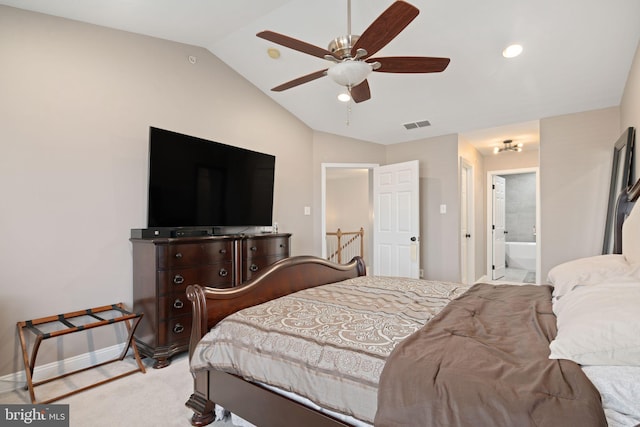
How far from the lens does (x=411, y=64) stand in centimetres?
226

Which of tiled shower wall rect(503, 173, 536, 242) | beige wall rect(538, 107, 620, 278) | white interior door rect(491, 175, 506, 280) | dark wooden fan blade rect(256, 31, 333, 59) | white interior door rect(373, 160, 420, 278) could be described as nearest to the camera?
dark wooden fan blade rect(256, 31, 333, 59)

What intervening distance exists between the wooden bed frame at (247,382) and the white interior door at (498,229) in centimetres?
385

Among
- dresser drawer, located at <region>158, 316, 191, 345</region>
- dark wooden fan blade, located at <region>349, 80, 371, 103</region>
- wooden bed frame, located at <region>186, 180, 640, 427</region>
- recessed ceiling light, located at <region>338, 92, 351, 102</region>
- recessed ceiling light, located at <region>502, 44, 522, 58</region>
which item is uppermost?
recessed ceiling light, located at <region>502, 44, 522, 58</region>

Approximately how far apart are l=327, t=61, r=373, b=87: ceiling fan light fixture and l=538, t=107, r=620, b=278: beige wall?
10.4 feet

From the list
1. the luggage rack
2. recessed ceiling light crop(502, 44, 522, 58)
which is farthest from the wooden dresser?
recessed ceiling light crop(502, 44, 522, 58)

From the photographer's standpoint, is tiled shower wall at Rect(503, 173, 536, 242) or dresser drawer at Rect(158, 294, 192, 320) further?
tiled shower wall at Rect(503, 173, 536, 242)

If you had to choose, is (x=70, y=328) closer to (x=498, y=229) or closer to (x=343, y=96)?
(x=343, y=96)

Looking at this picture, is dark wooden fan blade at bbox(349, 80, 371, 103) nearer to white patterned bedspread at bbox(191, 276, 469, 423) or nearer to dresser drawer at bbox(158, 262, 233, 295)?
white patterned bedspread at bbox(191, 276, 469, 423)

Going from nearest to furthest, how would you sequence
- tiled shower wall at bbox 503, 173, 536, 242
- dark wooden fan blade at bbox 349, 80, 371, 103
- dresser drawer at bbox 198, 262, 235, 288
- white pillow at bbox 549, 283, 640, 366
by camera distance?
white pillow at bbox 549, 283, 640, 366, dark wooden fan blade at bbox 349, 80, 371, 103, dresser drawer at bbox 198, 262, 235, 288, tiled shower wall at bbox 503, 173, 536, 242

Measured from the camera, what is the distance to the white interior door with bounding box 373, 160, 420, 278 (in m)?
4.81

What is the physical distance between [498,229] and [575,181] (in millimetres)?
2726

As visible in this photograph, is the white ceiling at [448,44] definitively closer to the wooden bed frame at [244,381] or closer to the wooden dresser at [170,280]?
the wooden bed frame at [244,381]

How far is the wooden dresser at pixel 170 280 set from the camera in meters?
2.67

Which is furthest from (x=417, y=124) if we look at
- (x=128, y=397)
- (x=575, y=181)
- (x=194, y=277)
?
(x=128, y=397)
